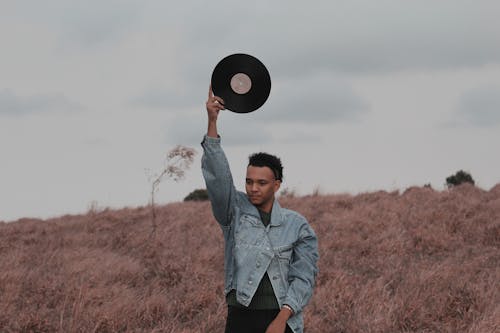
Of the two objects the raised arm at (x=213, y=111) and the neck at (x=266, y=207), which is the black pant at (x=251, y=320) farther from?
the raised arm at (x=213, y=111)

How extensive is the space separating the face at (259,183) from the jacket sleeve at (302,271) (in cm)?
32

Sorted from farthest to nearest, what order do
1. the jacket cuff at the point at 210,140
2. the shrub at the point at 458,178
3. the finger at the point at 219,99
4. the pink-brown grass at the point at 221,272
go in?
the shrub at the point at 458,178
the pink-brown grass at the point at 221,272
the finger at the point at 219,99
the jacket cuff at the point at 210,140

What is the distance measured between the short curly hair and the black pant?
0.78 metres

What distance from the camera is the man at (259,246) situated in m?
3.31

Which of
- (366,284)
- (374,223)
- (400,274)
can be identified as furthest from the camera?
(374,223)

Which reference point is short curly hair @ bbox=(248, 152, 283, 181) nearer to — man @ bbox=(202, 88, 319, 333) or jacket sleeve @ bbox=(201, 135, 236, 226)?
man @ bbox=(202, 88, 319, 333)

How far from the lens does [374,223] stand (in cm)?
1251

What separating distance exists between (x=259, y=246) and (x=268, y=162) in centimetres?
49

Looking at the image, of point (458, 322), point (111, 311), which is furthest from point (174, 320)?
point (458, 322)

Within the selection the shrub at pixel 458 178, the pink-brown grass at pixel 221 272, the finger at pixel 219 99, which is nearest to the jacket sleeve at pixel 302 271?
the finger at pixel 219 99

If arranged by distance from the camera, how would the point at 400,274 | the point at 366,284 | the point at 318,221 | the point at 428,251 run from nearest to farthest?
the point at 366,284 → the point at 400,274 → the point at 428,251 → the point at 318,221

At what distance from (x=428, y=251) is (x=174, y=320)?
18.3 feet

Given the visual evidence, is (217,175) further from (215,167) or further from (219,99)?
(219,99)

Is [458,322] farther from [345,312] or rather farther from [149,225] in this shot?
[149,225]
